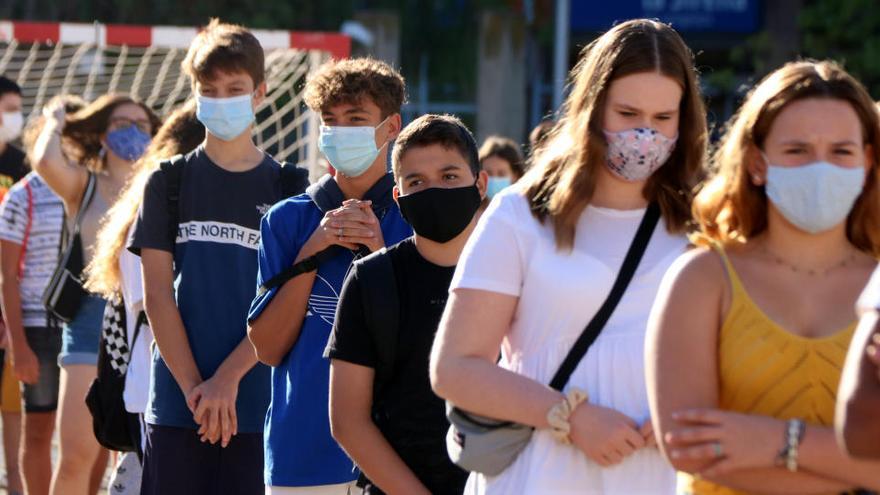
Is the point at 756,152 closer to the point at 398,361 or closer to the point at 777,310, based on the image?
the point at 777,310

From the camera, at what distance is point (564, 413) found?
3.25 metres

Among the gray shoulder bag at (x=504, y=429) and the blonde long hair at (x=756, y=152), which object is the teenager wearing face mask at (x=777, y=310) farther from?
the gray shoulder bag at (x=504, y=429)

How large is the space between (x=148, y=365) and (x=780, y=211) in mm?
3147

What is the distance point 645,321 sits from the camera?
340 cm

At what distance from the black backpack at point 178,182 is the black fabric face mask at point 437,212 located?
1.22m

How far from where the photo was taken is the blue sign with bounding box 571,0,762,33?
17906 millimetres

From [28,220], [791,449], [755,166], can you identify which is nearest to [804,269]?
[755,166]

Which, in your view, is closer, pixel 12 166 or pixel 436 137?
pixel 436 137

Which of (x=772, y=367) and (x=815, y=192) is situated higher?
(x=815, y=192)

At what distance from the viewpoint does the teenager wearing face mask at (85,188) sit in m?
6.92

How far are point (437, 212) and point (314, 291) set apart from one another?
67cm

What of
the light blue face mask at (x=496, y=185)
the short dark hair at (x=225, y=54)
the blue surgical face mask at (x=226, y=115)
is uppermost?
the short dark hair at (x=225, y=54)

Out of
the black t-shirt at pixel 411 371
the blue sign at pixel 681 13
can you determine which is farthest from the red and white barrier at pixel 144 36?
the blue sign at pixel 681 13

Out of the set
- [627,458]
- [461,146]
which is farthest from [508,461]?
[461,146]
